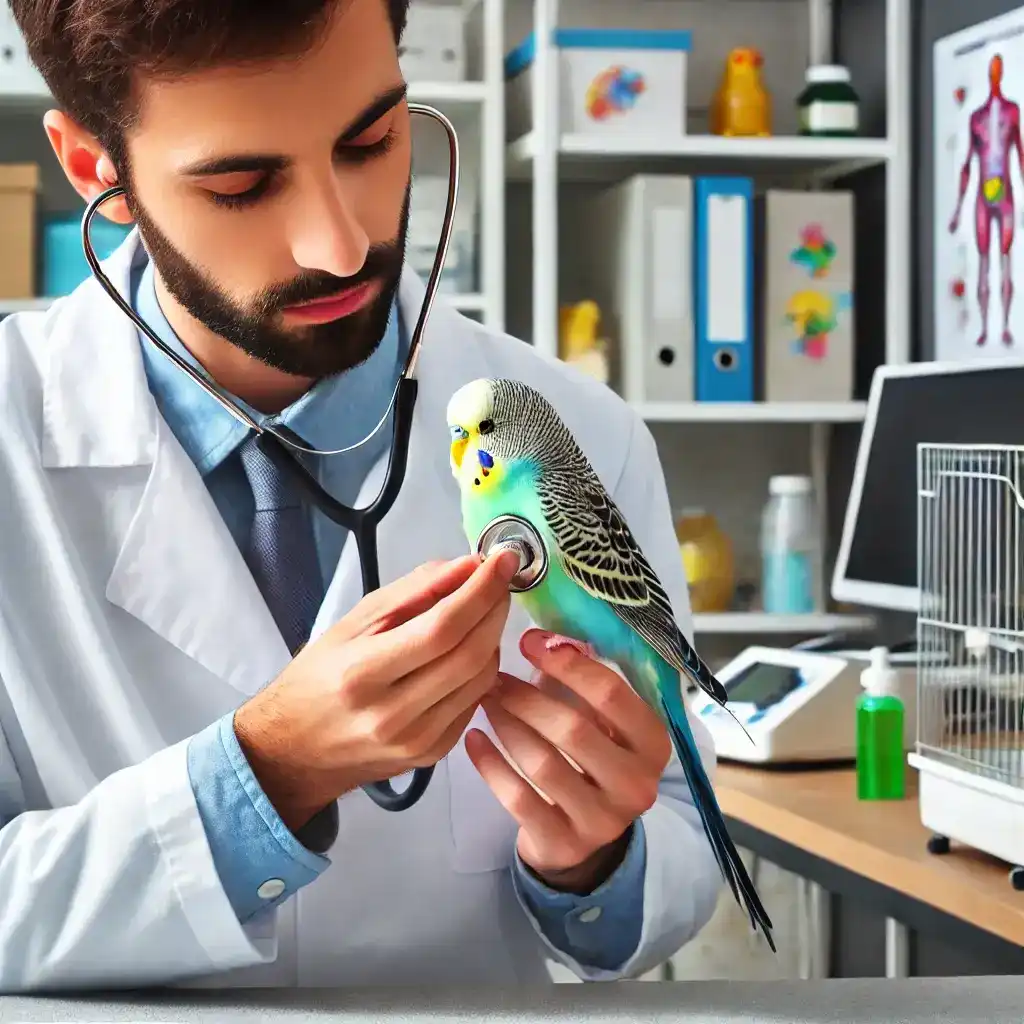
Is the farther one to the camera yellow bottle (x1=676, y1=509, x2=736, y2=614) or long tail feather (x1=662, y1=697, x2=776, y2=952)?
yellow bottle (x1=676, y1=509, x2=736, y2=614)

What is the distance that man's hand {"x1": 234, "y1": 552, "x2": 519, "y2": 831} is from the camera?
1.97 ft

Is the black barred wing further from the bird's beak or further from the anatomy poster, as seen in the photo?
the anatomy poster

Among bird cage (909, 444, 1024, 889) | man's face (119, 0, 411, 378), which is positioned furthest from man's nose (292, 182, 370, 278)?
bird cage (909, 444, 1024, 889)

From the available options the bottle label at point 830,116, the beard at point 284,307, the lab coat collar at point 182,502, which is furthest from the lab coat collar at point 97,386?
the bottle label at point 830,116

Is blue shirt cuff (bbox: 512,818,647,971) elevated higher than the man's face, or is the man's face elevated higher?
the man's face

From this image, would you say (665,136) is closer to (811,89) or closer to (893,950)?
(811,89)

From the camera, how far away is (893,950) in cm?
168

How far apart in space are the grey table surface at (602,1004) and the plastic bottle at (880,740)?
770 mm

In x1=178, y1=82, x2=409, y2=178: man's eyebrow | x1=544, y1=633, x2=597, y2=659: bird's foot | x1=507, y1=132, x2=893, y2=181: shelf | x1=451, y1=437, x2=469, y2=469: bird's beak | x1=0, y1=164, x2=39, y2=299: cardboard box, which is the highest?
x1=507, y1=132, x2=893, y2=181: shelf

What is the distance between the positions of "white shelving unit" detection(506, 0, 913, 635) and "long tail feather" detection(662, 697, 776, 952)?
144 centimetres

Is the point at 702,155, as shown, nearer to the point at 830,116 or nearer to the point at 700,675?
the point at 830,116

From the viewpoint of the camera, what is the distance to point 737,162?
2.29m

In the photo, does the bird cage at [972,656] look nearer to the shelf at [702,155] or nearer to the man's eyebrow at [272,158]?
the man's eyebrow at [272,158]

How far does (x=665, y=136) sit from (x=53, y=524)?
4.76 ft
